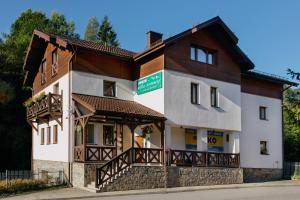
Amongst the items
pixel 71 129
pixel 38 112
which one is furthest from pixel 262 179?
pixel 38 112

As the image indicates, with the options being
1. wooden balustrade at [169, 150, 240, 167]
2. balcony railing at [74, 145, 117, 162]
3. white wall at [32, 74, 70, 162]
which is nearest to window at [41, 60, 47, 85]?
white wall at [32, 74, 70, 162]

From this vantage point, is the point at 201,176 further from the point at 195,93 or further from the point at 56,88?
the point at 56,88

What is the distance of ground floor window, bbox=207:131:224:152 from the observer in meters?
24.2

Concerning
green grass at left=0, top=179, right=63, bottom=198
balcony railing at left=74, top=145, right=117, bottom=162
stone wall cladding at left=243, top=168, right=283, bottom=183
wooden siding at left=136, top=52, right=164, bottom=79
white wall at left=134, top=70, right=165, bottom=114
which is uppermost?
wooden siding at left=136, top=52, right=164, bottom=79

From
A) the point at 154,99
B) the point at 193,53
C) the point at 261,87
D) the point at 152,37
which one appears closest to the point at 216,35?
the point at 193,53

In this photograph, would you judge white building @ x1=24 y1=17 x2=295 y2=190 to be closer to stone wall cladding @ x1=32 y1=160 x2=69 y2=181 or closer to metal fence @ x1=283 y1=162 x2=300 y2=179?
stone wall cladding @ x1=32 y1=160 x2=69 y2=181

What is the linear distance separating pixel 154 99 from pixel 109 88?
2767 mm

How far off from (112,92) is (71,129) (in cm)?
342

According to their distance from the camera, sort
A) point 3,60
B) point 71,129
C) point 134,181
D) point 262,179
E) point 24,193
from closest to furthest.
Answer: point 24,193 → point 134,181 → point 71,129 → point 262,179 → point 3,60

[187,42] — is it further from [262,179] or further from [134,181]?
[262,179]

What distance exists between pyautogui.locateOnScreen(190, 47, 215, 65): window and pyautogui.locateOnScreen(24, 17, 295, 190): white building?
0.23ft

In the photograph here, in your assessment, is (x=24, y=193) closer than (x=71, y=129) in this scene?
Yes

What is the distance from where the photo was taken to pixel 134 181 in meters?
18.6

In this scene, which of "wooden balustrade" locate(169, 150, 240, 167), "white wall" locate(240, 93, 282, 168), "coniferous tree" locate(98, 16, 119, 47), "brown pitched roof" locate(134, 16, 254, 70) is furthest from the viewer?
"coniferous tree" locate(98, 16, 119, 47)
